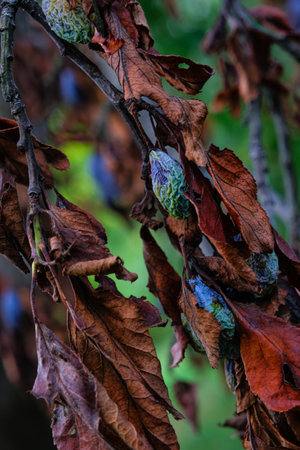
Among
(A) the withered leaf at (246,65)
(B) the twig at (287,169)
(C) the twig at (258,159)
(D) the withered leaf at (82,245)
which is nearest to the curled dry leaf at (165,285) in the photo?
(D) the withered leaf at (82,245)

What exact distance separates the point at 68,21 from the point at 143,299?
0.38 meters

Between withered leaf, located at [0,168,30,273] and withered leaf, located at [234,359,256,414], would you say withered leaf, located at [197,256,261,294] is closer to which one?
withered leaf, located at [234,359,256,414]

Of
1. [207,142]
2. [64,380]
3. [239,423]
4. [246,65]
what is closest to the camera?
[64,380]

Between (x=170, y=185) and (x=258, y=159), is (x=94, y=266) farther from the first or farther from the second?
(x=258, y=159)

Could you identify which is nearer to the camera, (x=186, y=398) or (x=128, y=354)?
(x=128, y=354)

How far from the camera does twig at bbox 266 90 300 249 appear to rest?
1533 mm

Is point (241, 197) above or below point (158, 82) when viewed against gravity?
below

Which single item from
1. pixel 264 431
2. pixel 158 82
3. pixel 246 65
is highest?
pixel 246 65

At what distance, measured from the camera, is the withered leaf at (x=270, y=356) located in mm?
→ 621

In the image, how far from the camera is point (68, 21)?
2.21 ft

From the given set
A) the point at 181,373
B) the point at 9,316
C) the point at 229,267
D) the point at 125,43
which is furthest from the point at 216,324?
the point at 9,316

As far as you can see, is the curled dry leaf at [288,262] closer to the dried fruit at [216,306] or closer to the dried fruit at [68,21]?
the dried fruit at [216,306]

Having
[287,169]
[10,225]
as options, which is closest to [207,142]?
[287,169]

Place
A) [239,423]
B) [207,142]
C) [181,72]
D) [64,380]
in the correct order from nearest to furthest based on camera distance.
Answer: [64,380] → [181,72] → [239,423] → [207,142]
